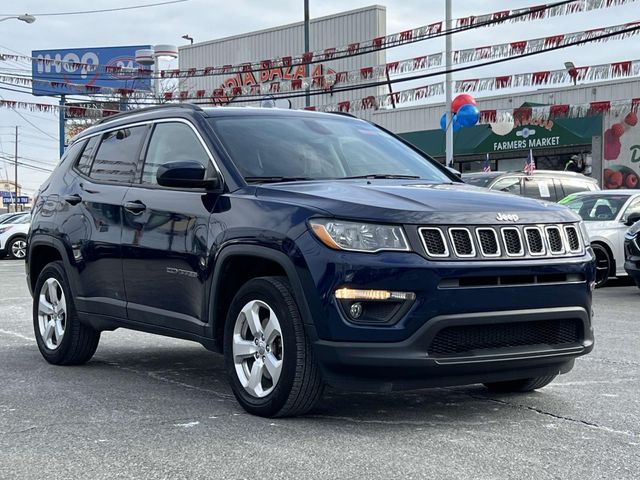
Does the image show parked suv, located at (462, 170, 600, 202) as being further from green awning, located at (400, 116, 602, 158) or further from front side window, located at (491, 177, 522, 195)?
green awning, located at (400, 116, 602, 158)

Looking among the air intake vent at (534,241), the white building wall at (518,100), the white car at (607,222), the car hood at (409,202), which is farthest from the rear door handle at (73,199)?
the white building wall at (518,100)

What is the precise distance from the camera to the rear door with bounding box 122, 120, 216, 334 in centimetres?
583

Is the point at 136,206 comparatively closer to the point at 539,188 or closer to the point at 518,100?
the point at 539,188

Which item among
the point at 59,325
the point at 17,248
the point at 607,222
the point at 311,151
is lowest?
the point at 17,248

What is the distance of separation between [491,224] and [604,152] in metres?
24.7

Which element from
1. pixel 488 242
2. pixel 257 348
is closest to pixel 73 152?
pixel 257 348

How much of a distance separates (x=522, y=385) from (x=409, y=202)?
5.42 feet

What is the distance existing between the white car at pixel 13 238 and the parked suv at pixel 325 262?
23.1 m

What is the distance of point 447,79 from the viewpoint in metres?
25.0

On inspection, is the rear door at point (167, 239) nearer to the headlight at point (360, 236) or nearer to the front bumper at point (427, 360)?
the headlight at point (360, 236)

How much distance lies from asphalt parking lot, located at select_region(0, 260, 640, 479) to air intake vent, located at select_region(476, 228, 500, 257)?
0.91 meters

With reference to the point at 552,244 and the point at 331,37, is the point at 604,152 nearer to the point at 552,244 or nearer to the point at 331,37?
the point at 331,37

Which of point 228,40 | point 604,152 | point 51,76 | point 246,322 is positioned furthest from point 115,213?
point 51,76

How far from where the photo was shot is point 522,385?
19.8 feet
